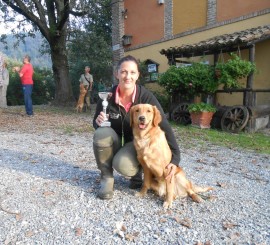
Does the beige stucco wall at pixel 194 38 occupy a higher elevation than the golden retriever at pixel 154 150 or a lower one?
higher

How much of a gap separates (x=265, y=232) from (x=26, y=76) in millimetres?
9145

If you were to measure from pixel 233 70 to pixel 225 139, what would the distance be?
2.22m

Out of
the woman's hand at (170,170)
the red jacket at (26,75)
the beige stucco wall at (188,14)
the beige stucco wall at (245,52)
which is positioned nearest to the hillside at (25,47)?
the red jacket at (26,75)

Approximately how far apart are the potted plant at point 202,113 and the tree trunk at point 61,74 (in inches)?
319

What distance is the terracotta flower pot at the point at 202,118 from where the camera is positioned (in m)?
8.73

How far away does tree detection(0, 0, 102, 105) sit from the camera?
13.2m

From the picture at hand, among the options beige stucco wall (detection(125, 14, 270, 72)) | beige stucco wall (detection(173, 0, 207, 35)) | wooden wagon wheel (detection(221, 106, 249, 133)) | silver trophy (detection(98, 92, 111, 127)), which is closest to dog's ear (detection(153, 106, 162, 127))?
silver trophy (detection(98, 92, 111, 127))

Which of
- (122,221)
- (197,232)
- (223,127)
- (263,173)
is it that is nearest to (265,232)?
(197,232)

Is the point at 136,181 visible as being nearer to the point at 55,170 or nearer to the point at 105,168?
the point at 105,168

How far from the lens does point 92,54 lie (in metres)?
18.9

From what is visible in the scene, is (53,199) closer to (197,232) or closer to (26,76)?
(197,232)

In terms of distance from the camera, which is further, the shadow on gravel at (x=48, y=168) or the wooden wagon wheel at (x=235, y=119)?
the wooden wagon wheel at (x=235, y=119)

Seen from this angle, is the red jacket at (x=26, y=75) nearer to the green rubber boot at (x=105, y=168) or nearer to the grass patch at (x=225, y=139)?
the grass patch at (x=225, y=139)

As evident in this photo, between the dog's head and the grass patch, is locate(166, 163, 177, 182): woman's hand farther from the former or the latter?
the grass patch
